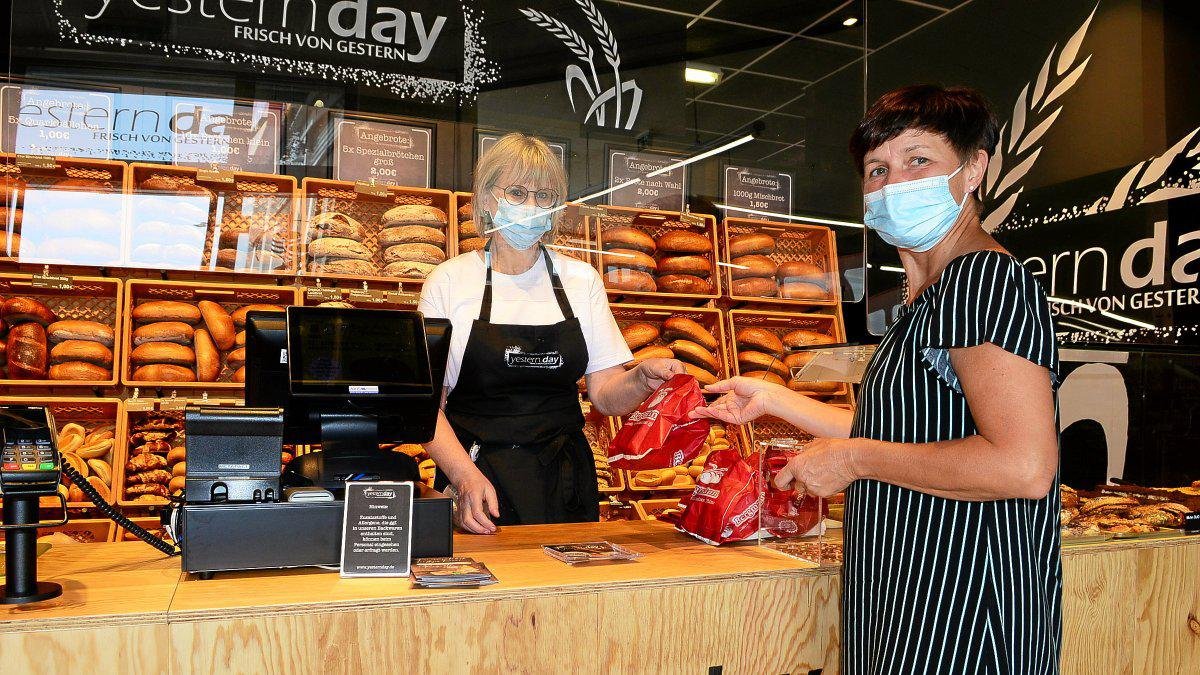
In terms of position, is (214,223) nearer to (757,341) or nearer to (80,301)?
(80,301)

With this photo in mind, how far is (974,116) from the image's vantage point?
145 centimetres

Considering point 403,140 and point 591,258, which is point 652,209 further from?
point 403,140

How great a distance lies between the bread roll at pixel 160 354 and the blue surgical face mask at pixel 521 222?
7.01 feet

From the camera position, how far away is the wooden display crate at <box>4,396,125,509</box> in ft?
12.1

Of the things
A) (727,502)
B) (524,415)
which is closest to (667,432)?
(727,502)

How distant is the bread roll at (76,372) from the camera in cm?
377

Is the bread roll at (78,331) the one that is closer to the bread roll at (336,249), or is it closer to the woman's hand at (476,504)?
the bread roll at (336,249)

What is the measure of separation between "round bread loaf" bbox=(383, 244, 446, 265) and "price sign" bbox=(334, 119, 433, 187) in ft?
1.11

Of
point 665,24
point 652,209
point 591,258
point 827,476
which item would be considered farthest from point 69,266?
point 827,476

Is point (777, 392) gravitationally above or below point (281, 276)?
below

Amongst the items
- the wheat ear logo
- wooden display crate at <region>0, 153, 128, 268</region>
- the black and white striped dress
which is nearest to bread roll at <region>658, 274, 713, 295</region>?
the wheat ear logo

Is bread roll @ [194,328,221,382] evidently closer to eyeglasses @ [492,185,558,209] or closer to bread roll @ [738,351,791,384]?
eyeglasses @ [492,185,558,209]

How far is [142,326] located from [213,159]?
81cm

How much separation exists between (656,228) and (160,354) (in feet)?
7.84
